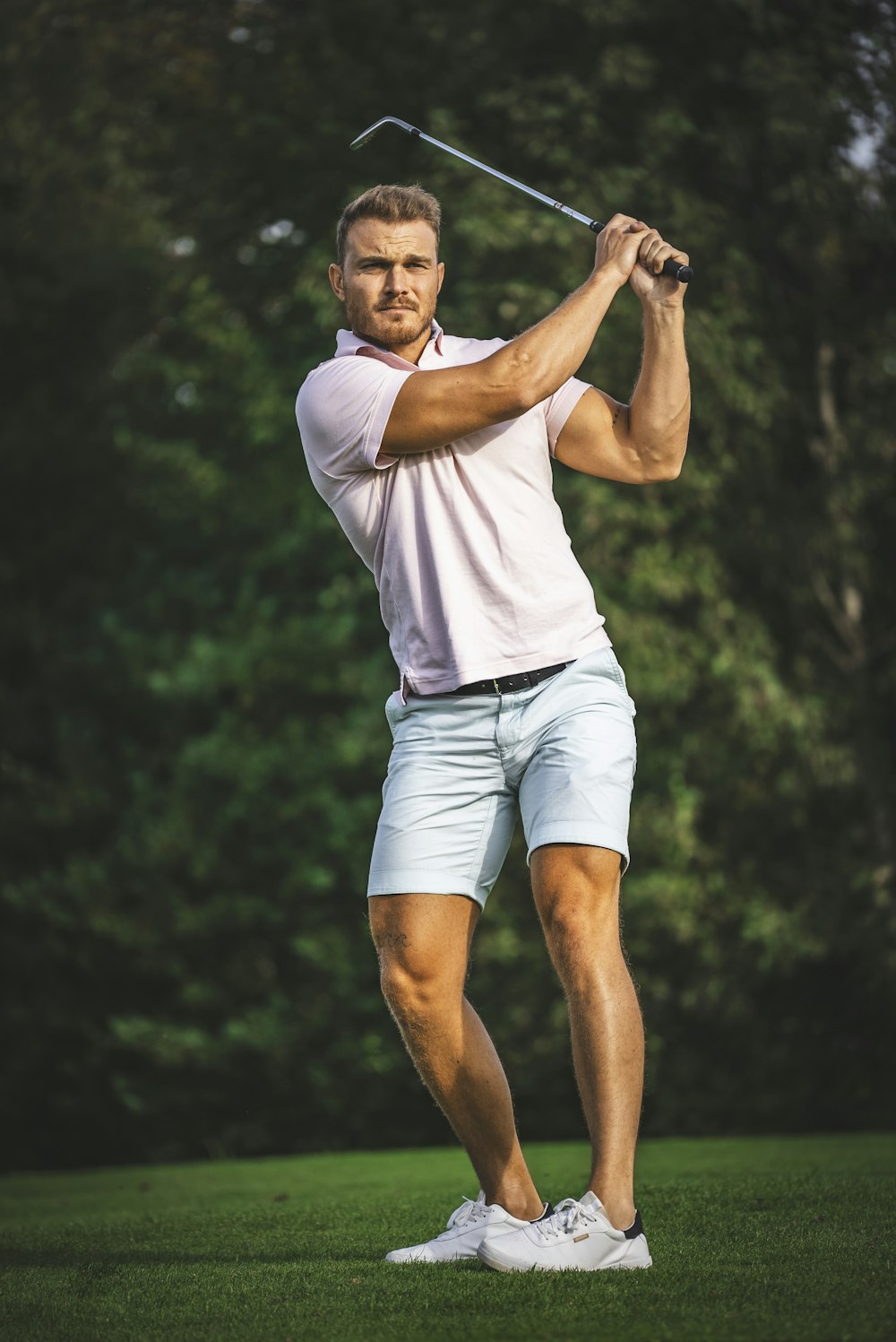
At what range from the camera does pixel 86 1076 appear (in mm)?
15305

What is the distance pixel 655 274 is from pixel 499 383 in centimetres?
51

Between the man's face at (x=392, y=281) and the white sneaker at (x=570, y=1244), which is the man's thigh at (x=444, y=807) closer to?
the white sneaker at (x=570, y=1244)

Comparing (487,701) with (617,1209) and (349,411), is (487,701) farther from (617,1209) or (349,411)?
(617,1209)

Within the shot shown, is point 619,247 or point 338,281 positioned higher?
point 619,247

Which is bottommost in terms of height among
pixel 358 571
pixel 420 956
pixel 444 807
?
pixel 358 571

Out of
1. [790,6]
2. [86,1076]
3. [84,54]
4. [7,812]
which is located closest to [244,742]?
[7,812]

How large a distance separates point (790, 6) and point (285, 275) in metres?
4.04

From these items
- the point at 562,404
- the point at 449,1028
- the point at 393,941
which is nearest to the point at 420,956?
the point at 393,941

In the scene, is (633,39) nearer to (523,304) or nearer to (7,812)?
(523,304)

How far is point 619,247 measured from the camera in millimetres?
3697

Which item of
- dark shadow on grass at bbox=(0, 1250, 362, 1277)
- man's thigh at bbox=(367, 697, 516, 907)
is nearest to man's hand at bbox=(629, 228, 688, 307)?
man's thigh at bbox=(367, 697, 516, 907)

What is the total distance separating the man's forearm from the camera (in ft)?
12.3

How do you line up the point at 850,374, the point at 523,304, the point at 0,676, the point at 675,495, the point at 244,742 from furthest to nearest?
the point at 0,676, the point at 244,742, the point at 850,374, the point at 675,495, the point at 523,304

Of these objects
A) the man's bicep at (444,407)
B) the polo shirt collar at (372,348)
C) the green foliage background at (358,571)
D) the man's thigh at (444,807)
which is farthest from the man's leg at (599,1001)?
the green foliage background at (358,571)
